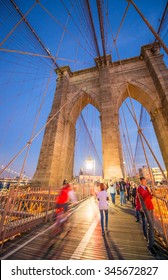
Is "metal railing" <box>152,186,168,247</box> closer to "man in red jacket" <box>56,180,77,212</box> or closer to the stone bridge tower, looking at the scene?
"man in red jacket" <box>56,180,77,212</box>

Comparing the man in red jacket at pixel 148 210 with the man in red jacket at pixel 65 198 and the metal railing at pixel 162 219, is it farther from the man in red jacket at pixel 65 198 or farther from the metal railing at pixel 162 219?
the man in red jacket at pixel 65 198

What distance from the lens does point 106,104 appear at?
12.5 metres

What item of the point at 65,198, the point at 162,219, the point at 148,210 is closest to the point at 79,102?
the point at 65,198

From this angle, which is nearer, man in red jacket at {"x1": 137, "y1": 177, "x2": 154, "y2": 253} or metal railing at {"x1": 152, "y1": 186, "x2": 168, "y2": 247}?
man in red jacket at {"x1": 137, "y1": 177, "x2": 154, "y2": 253}

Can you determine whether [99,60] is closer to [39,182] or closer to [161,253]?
[39,182]

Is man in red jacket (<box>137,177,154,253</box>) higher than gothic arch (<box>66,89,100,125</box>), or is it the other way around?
gothic arch (<box>66,89,100,125</box>)

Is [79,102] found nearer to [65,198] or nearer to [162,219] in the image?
[65,198]

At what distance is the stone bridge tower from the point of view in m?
11.0

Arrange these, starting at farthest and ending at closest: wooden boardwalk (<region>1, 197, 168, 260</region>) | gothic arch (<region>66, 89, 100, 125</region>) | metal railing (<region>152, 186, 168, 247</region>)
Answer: gothic arch (<region>66, 89, 100, 125</region>), metal railing (<region>152, 186, 168, 247</region>), wooden boardwalk (<region>1, 197, 168, 260</region>)

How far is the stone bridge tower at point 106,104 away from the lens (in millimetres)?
10961

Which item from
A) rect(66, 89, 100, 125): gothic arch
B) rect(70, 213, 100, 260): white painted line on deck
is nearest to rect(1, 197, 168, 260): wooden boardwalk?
rect(70, 213, 100, 260): white painted line on deck
